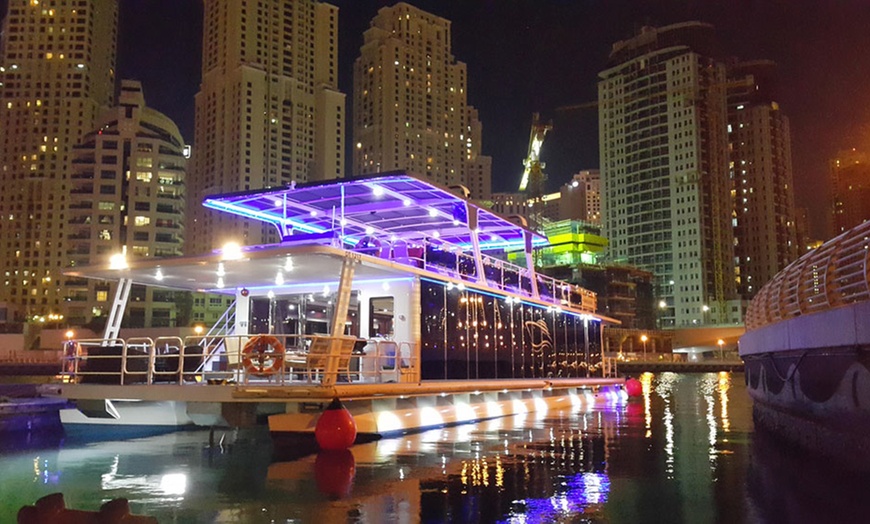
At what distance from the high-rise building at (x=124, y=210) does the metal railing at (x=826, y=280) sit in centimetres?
9520

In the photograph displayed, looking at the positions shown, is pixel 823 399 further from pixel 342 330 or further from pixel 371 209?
pixel 371 209

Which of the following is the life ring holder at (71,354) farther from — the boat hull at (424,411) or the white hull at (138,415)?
the boat hull at (424,411)

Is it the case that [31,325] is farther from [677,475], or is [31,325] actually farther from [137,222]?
[677,475]

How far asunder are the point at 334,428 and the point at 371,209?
737 centimetres

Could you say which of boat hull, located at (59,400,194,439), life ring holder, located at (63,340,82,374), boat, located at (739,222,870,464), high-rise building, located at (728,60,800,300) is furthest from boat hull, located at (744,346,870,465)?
high-rise building, located at (728,60,800,300)

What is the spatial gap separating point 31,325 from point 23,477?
91401 mm

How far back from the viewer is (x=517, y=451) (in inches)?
519

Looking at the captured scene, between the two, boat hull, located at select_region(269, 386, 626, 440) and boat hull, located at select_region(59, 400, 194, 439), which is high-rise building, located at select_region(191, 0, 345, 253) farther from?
boat hull, located at select_region(59, 400, 194, 439)

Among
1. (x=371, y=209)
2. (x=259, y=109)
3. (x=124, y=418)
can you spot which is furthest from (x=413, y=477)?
(x=259, y=109)

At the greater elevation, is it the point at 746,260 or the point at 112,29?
the point at 112,29

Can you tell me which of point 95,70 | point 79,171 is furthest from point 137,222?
point 95,70

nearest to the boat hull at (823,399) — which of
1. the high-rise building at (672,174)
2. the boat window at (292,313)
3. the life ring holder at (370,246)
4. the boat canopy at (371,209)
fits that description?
the boat canopy at (371,209)

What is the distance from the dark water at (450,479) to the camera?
8.02 meters

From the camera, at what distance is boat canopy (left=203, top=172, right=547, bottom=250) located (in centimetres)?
1636
